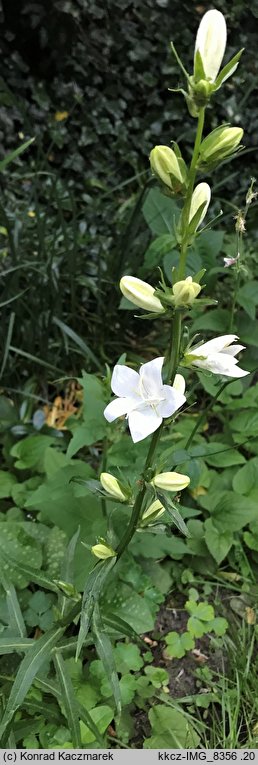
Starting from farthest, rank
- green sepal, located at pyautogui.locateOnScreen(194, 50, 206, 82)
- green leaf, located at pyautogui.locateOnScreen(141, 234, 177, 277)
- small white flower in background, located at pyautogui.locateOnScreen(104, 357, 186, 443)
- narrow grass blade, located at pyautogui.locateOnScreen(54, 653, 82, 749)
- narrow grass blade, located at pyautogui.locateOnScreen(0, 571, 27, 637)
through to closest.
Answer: green leaf, located at pyautogui.locateOnScreen(141, 234, 177, 277), narrow grass blade, located at pyautogui.locateOnScreen(0, 571, 27, 637), narrow grass blade, located at pyautogui.locateOnScreen(54, 653, 82, 749), small white flower in background, located at pyautogui.locateOnScreen(104, 357, 186, 443), green sepal, located at pyautogui.locateOnScreen(194, 50, 206, 82)

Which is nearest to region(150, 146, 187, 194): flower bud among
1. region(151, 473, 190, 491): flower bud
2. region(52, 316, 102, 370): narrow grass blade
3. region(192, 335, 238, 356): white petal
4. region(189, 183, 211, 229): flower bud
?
region(189, 183, 211, 229): flower bud

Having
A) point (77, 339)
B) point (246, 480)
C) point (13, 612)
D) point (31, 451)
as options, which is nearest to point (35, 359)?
point (77, 339)

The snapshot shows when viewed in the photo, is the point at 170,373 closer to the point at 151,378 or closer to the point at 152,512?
the point at 151,378

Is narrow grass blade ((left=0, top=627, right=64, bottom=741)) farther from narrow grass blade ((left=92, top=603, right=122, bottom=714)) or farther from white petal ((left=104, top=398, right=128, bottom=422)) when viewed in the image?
white petal ((left=104, top=398, right=128, bottom=422))

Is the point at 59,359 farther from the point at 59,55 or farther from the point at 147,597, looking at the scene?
the point at 59,55

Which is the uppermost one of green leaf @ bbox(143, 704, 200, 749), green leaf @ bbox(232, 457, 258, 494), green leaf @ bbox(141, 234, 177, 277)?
green leaf @ bbox(141, 234, 177, 277)

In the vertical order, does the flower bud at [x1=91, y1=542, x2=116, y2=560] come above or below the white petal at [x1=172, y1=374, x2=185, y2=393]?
below

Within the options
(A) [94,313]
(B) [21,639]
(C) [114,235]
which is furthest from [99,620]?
(C) [114,235]

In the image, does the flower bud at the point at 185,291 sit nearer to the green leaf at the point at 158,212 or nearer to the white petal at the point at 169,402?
the white petal at the point at 169,402
